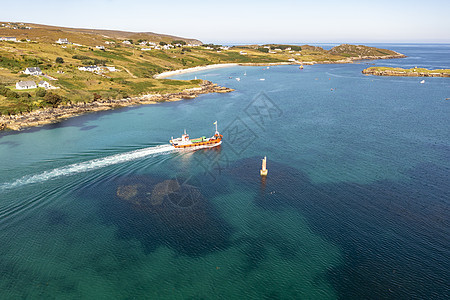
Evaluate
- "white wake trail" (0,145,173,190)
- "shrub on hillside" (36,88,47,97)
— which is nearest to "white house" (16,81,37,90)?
"shrub on hillside" (36,88,47,97)

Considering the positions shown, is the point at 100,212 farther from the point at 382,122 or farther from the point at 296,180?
the point at 382,122

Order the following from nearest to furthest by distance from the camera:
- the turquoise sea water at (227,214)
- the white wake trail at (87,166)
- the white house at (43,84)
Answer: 1. the turquoise sea water at (227,214)
2. the white wake trail at (87,166)
3. the white house at (43,84)

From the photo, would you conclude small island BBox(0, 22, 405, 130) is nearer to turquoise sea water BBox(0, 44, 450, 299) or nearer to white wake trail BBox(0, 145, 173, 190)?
turquoise sea water BBox(0, 44, 450, 299)

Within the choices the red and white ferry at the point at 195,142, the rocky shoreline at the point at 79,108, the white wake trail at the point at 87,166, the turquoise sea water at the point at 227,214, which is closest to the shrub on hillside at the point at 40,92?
the rocky shoreline at the point at 79,108

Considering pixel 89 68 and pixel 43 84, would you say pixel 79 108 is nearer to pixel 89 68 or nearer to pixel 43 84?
pixel 43 84

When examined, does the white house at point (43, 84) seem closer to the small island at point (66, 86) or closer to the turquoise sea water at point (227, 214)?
the small island at point (66, 86)

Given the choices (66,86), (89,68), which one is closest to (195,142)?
(66,86)

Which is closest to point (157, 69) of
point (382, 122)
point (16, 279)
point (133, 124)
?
point (133, 124)
